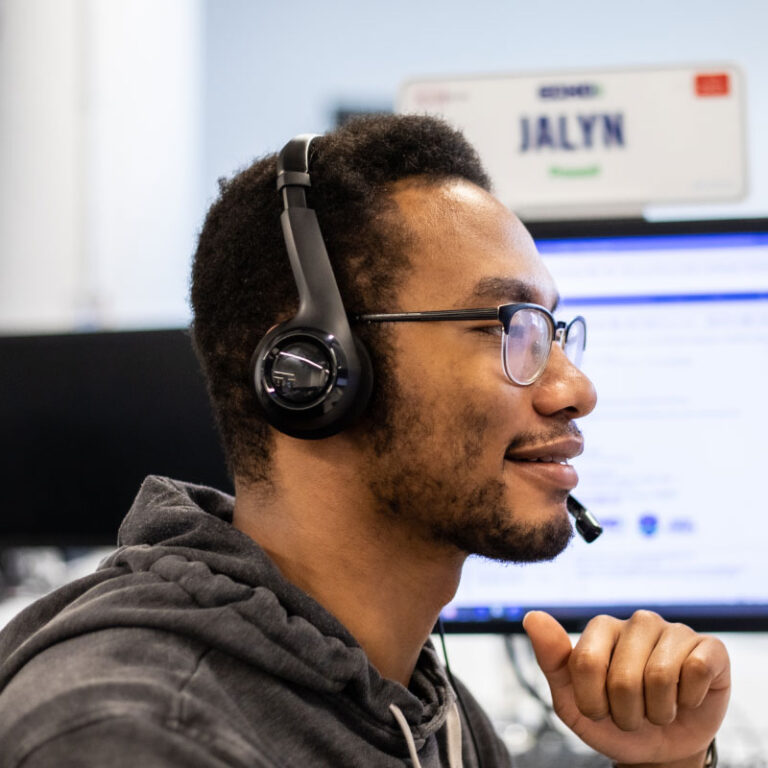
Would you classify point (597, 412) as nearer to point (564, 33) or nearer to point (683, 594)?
point (683, 594)

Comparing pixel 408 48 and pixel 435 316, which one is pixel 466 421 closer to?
pixel 435 316

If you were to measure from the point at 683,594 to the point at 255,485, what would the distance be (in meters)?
0.46

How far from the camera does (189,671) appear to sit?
22.1 inches

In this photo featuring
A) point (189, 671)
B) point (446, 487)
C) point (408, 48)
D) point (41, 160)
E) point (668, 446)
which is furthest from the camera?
point (408, 48)

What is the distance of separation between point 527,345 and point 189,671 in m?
0.36

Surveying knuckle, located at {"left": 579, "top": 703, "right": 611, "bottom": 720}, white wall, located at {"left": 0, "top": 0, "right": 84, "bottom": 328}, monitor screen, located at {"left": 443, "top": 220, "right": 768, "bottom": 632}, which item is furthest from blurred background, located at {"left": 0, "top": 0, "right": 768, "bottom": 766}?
knuckle, located at {"left": 579, "top": 703, "right": 611, "bottom": 720}

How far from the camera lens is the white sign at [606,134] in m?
1.01

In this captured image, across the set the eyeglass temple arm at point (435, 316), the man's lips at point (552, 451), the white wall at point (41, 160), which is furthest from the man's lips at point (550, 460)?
the white wall at point (41, 160)

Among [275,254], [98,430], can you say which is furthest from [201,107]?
[275,254]

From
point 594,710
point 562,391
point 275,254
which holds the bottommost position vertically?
point 594,710

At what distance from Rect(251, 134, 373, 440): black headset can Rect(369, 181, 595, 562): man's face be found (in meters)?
0.06

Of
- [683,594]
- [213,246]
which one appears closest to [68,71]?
[213,246]

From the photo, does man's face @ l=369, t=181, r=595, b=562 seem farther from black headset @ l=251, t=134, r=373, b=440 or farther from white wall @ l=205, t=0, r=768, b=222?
white wall @ l=205, t=0, r=768, b=222

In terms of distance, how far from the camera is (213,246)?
793mm
